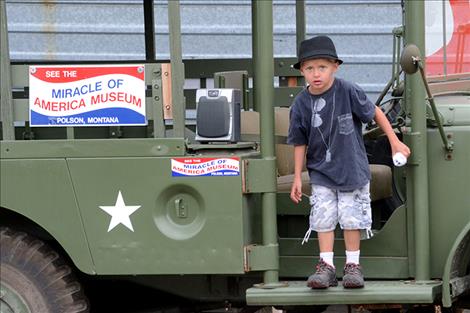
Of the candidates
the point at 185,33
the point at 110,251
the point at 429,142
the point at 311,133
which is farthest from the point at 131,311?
the point at 185,33

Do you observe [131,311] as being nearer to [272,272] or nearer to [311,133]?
[272,272]

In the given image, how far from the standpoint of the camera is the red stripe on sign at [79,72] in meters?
4.45

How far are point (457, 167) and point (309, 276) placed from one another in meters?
0.87

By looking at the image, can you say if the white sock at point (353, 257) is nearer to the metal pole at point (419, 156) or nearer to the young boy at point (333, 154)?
the young boy at point (333, 154)

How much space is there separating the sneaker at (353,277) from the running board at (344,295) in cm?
4

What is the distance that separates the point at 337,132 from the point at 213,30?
4.27m

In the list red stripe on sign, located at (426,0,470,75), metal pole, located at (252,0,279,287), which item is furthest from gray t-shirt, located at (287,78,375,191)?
red stripe on sign, located at (426,0,470,75)

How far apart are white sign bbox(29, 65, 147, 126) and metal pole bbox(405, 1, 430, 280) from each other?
48.8 inches

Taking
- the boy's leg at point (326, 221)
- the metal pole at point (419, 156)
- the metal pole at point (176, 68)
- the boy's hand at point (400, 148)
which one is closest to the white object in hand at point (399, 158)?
the boy's hand at point (400, 148)

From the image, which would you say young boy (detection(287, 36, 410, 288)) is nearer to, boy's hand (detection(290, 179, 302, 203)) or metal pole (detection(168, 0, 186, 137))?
boy's hand (detection(290, 179, 302, 203))

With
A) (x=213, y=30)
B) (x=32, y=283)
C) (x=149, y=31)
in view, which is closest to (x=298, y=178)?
(x=32, y=283)

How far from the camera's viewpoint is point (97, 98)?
4.46 meters

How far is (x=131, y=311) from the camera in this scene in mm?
5277

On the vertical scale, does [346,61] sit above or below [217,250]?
above
